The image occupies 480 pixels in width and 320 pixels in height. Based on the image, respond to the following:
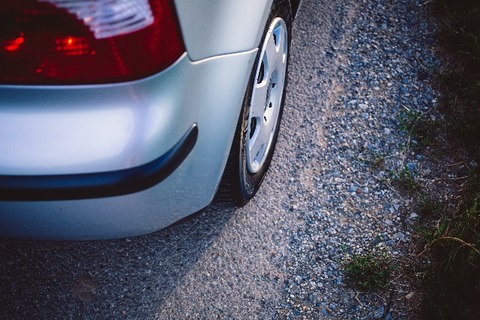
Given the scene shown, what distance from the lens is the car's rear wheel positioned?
171 centimetres

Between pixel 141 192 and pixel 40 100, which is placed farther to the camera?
pixel 141 192

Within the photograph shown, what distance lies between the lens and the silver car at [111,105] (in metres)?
1.08

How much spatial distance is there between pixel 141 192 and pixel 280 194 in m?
0.98

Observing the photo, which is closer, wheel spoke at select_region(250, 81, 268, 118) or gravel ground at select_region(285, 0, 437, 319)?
wheel spoke at select_region(250, 81, 268, 118)

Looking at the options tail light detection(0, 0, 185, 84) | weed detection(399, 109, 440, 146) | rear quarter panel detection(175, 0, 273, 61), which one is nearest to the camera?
tail light detection(0, 0, 185, 84)

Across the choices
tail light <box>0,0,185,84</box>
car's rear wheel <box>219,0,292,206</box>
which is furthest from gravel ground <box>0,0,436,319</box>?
tail light <box>0,0,185,84</box>

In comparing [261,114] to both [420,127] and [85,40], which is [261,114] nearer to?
[420,127]

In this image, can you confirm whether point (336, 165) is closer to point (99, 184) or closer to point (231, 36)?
point (231, 36)

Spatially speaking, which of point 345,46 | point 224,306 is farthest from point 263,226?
point 345,46

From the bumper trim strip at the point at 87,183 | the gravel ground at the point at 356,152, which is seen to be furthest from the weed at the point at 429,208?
the bumper trim strip at the point at 87,183

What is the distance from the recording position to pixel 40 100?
44.5 inches

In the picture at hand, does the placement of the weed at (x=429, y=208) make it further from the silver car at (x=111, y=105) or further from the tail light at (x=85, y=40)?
the tail light at (x=85, y=40)

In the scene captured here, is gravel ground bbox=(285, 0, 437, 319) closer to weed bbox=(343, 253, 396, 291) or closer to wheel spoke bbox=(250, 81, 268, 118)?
weed bbox=(343, 253, 396, 291)

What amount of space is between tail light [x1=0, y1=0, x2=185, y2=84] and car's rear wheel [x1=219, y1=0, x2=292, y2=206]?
1.78 ft
